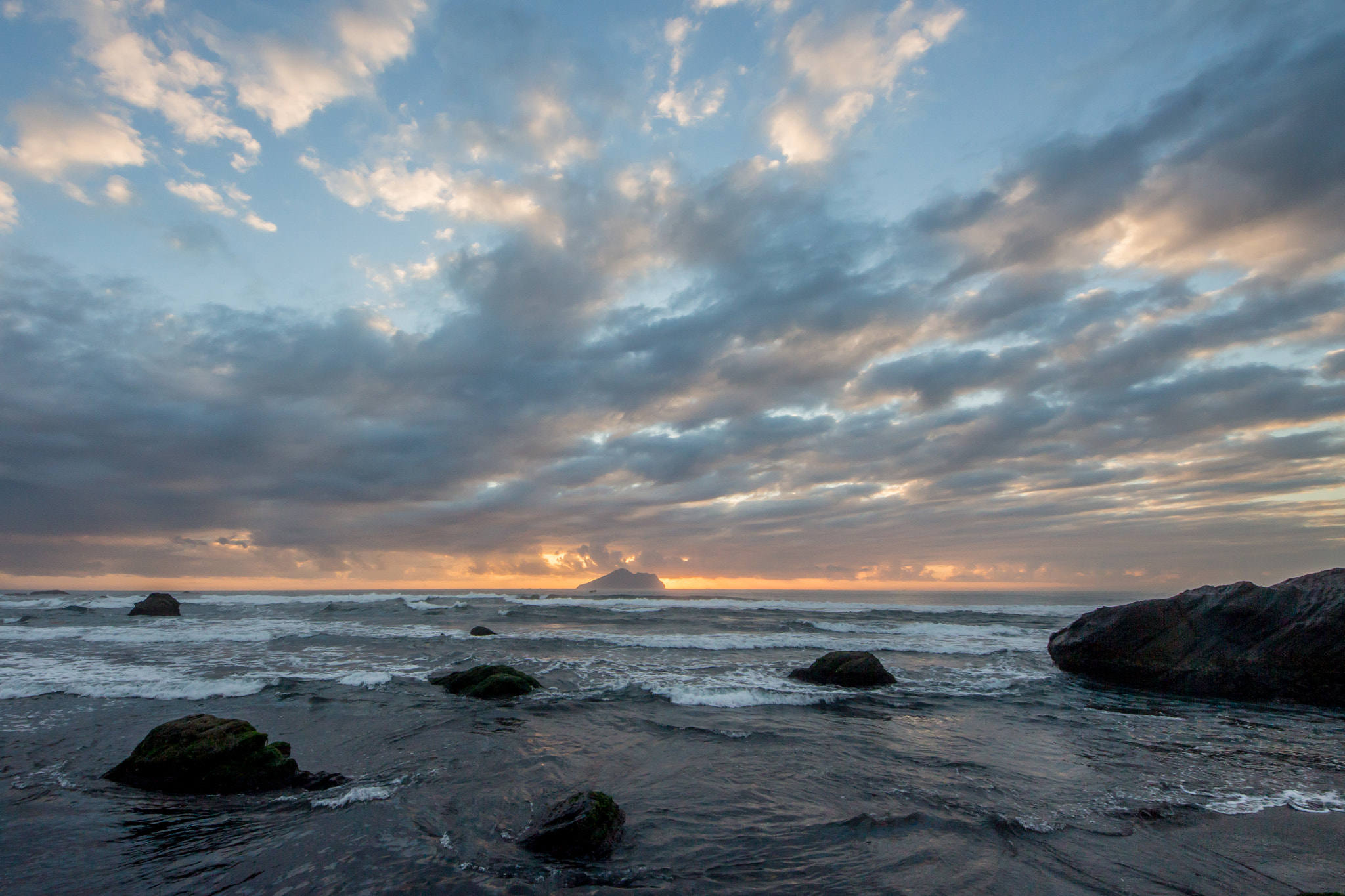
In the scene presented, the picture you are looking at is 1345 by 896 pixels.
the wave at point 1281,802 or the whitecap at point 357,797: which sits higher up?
the whitecap at point 357,797

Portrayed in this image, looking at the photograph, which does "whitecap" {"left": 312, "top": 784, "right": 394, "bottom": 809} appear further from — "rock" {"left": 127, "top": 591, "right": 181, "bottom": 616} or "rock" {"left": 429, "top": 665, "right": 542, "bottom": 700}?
"rock" {"left": 127, "top": 591, "right": 181, "bottom": 616}

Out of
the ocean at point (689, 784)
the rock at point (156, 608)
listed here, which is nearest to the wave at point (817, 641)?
the ocean at point (689, 784)

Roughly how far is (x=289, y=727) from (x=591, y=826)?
9402 mm

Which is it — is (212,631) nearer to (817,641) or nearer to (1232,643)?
(817,641)

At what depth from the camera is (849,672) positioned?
→ 1809 centimetres

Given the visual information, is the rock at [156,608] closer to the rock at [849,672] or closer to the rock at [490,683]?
the rock at [490,683]

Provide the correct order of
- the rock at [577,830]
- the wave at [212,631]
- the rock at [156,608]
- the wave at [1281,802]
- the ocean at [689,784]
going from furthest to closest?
the rock at [156,608] → the wave at [212,631] → the wave at [1281,802] → the rock at [577,830] → the ocean at [689,784]

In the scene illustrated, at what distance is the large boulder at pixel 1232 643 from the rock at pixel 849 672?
8132mm

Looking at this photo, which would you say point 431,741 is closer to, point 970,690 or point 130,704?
point 130,704

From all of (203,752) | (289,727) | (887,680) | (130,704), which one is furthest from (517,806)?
(887,680)

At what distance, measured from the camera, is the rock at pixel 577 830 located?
6.47 m

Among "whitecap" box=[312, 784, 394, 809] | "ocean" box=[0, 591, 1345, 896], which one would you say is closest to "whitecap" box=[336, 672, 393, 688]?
"ocean" box=[0, 591, 1345, 896]

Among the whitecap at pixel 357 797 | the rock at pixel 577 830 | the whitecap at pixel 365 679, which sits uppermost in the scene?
the rock at pixel 577 830

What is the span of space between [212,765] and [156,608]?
46.2 meters
